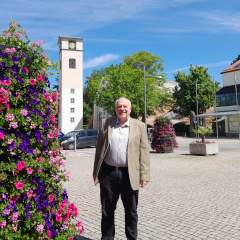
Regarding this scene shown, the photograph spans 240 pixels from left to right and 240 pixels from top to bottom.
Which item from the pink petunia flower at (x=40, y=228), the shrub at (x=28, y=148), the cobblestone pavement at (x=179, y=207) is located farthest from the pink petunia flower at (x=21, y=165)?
the cobblestone pavement at (x=179, y=207)

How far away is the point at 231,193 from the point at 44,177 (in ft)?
18.5

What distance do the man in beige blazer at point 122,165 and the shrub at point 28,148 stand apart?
700 mm

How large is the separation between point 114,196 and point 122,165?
433 millimetres

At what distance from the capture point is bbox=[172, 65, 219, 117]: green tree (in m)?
51.8

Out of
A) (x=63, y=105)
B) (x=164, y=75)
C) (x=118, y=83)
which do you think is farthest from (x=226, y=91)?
(x=63, y=105)

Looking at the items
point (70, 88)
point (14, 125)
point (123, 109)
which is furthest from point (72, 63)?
point (14, 125)

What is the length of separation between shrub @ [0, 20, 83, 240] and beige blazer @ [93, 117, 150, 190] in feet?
2.45

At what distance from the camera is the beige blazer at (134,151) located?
381 cm

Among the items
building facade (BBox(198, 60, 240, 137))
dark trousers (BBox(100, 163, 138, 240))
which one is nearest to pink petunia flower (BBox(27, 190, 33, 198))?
dark trousers (BBox(100, 163, 138, 240))

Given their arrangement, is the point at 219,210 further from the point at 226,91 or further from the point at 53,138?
the point at 226,91

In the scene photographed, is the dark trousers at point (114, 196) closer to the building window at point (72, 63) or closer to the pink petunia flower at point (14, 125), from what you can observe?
the pink petunia flower at point (14, 125)

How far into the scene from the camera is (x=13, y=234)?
9.23ft

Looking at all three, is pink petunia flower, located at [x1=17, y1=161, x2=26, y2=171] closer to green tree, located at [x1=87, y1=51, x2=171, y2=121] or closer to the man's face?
the man's face

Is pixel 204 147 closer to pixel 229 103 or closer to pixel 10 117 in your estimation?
pixel 10 117
